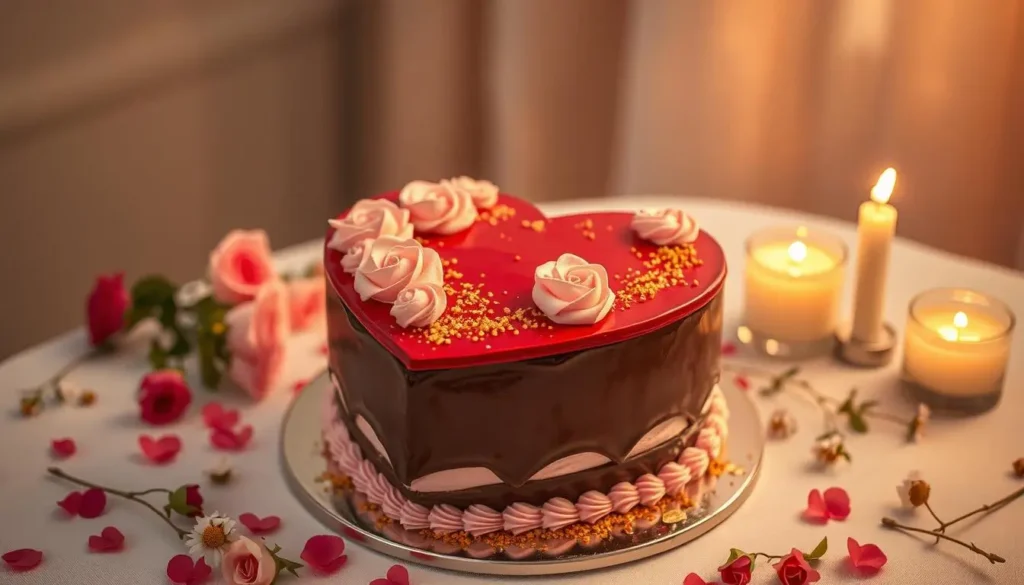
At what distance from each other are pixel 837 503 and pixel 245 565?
1.81 feet

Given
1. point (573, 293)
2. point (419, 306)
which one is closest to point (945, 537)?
point (573, 293)

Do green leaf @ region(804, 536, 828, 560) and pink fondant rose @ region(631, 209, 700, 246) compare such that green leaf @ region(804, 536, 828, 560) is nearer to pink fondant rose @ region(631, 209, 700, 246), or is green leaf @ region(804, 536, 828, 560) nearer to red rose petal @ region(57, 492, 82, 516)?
pink fondant rose @ region(631, 209, 700, 246)

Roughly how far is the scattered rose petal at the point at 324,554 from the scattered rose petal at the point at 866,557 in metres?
0.45

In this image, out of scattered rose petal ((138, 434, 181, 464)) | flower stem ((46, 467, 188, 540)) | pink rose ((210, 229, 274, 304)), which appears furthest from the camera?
pink rose ((210, 229, 274, 304))

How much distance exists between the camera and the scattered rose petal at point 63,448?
1.18 meters

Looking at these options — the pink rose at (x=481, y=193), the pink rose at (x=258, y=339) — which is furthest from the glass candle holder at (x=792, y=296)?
the pink rose at (x=258, y=339)

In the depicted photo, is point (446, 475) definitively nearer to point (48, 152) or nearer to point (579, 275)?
Result: point (579, 275)

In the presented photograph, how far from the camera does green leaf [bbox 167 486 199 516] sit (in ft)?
3.51

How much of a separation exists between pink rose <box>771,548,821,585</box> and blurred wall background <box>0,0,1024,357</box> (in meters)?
0.96

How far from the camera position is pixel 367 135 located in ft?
7.79

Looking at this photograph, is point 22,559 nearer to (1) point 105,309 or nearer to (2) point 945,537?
(1) point 105,309

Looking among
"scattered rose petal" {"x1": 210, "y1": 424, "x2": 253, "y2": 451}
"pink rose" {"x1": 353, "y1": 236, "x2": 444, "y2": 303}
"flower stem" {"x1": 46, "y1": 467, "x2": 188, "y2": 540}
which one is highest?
"pink rose" {"x1": 353, "y1": 236, "x2": 444, "y2": 303}

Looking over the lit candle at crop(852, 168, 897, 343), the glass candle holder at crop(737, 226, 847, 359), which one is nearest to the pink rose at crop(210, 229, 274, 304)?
the glass candle holder at crop(737, 226, 847, 359)

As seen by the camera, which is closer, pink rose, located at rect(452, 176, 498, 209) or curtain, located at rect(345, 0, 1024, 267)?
pink rose, located at rect(452, 176, 498, 209)
